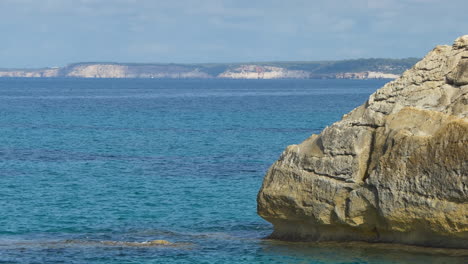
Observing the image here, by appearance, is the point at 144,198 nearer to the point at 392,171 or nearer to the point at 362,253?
the point at 362,253

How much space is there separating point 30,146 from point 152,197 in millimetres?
26600

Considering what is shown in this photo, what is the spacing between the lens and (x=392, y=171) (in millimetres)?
23484

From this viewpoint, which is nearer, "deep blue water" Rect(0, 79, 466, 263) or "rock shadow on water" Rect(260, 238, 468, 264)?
"rock shadow on water" Rect(260, 238, 468, 264)

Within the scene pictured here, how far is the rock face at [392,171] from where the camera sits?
2253cm

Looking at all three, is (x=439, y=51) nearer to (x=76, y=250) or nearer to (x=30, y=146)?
(x=76, y=250)

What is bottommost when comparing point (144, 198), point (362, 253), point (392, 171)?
point (144, 198)

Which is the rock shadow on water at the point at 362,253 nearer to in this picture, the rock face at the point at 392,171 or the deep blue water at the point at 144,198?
the deep blue water at the point at 144,198

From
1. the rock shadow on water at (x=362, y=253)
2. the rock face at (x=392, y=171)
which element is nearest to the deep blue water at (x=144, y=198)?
the rock shadow on water at (x=362, y=253)

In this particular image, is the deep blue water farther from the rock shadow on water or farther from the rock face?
the rock face

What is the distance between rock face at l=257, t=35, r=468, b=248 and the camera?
73.9 feet

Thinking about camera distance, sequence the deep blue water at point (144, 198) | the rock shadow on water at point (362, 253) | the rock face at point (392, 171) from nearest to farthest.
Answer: the rock face at point (392, 171), the rock shadow on water at point (362, 253), the deep blue water at point (144, 198)

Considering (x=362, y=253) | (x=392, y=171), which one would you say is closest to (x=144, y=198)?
(x=362, y=253)

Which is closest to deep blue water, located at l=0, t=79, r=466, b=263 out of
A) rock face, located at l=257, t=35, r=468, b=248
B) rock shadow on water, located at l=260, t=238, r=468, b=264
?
rock shadow on water, located at l=260, t=238, r=468, b=264

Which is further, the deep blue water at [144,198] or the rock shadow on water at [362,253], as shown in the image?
the deep blue water at [144,198]
